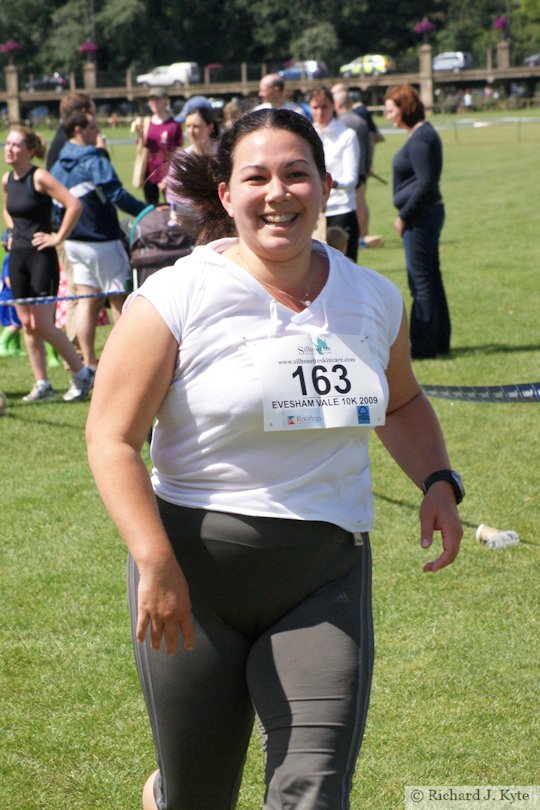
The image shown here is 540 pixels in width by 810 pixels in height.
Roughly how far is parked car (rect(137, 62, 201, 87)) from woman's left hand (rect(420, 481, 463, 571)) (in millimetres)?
82894

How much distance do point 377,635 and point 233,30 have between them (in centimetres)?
9474

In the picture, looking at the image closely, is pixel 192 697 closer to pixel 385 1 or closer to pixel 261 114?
pixel 261 114

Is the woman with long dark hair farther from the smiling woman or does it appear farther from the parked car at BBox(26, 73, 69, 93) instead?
the parked car at BBox(26, 73, 69, 93)

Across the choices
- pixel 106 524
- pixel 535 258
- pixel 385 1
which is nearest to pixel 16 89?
pixel 385 1

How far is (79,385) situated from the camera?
9.77 meters

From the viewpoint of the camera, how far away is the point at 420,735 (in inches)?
170

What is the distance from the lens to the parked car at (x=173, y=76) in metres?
83.4

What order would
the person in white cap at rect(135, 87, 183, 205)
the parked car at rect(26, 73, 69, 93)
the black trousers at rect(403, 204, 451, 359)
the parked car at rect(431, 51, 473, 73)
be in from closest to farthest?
the black trousers at rect(403, 204, 451, 359)
the person in white cap at rect(135, 87, 183, 205)
the parked car at rect(431, 51, 473, 73)
the parked car at rect(26, 73, 69, 93)

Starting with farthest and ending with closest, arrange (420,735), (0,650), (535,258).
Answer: (535,258)
(0,650)
(420,735)

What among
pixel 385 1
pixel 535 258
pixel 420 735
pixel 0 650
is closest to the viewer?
pixel 420 735

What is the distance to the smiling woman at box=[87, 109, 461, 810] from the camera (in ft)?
8.96

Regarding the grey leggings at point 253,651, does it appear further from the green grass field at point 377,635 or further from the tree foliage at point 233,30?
the tree foliage at point 233,30

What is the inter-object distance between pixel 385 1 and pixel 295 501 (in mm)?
99799

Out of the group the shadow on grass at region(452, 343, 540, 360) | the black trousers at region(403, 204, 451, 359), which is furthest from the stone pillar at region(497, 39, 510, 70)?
the black trousers at region(403, 204, 451, 359)
